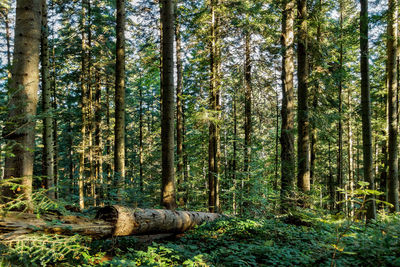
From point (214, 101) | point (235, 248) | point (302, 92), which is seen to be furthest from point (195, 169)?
point (235, 248)

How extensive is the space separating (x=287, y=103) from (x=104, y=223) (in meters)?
6.96

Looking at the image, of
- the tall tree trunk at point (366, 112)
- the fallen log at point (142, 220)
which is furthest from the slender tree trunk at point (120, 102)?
the tall tree trunk at point (366, 112)

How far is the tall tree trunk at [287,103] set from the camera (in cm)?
703

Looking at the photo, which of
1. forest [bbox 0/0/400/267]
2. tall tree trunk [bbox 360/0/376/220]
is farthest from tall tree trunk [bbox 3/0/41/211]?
tall tree trunk [bbox 360/0/376/220]

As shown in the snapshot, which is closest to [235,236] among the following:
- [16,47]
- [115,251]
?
[115,251]

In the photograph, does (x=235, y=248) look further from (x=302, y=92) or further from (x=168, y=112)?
(x=302, y=92)

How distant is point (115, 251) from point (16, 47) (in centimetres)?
411

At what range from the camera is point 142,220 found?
452cm

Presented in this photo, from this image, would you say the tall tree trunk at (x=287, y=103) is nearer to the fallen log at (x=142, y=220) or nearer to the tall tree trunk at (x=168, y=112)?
the fallen log at (x=142, y=220)

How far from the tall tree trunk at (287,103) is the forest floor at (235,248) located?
1.52m

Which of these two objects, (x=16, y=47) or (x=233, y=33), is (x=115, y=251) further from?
(x=233, y=33)

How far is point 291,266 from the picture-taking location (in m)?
3.44

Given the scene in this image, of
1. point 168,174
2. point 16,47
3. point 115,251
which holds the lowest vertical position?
point 115,251

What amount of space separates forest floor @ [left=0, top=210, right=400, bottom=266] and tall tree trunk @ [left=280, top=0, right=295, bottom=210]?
152 centimetres
